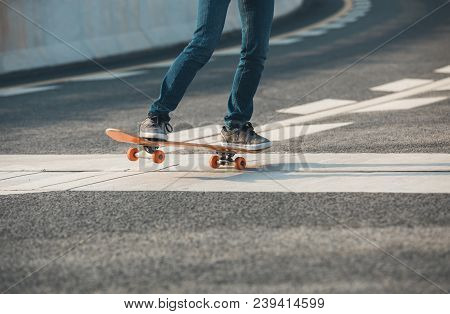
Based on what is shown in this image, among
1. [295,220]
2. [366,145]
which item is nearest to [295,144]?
[366,145]

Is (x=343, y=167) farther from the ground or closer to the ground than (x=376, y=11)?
closer to the ground

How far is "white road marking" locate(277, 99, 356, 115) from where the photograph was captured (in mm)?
9336

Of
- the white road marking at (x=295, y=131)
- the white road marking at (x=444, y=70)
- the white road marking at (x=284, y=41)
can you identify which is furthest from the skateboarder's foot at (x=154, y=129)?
the white road marking at (x=284, y=41)

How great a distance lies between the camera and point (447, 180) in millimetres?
5434

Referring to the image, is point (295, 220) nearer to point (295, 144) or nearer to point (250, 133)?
point (250, 133)

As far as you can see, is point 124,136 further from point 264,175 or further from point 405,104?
point 405,104

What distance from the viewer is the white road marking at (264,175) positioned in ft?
17.8

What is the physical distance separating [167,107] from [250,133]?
592 mm

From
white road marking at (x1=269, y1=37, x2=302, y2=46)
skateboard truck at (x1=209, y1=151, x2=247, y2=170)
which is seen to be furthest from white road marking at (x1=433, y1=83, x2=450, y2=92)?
white road marking at (x1=269, y1=37, x2=302, y2=46)

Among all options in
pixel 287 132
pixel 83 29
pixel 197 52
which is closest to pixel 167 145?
pixel 197 52

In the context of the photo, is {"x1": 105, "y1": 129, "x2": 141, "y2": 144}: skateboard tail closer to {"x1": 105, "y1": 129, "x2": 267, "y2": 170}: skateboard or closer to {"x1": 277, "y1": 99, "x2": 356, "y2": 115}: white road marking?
{"x1": 105, "y1": 129, "x2": 267, "y2": 170}: skateboard

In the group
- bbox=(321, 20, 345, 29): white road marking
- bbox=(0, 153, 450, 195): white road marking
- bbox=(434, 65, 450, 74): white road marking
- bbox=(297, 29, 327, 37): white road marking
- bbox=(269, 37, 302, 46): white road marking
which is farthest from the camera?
bbox=(321, 20, 345, 29): white road marking

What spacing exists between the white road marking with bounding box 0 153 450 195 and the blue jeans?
1.33 feet

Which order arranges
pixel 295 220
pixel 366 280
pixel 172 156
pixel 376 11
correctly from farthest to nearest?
pixel 376 11
pixel 172 156
pixel 295 220
pixel 366 280
